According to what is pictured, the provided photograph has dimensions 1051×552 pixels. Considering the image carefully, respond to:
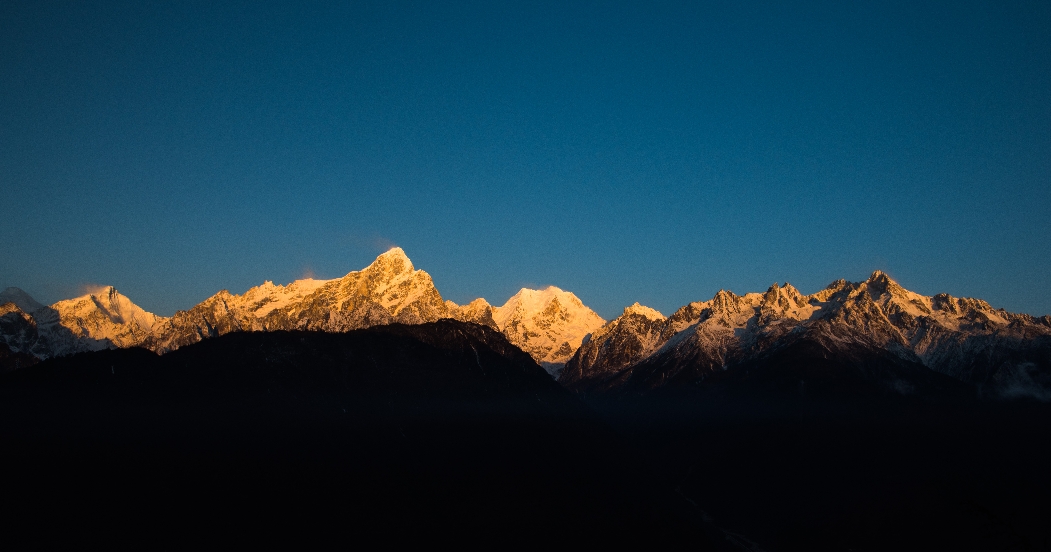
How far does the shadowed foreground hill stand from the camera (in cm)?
13162

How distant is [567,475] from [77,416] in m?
112

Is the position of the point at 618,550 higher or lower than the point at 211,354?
lower

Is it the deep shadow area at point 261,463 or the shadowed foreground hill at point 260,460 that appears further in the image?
the shadowed foreground hill at point 260,460

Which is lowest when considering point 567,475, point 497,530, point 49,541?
point 49,541

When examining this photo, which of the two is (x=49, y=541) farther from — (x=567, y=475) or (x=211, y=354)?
(x=567, y=475)

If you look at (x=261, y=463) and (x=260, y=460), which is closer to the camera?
(x=261, y=463)

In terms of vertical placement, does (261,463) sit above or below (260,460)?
below

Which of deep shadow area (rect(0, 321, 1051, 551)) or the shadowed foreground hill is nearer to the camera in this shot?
deep shadow area (rect(0, 321, 1051, 551))

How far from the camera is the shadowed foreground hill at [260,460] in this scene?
132 meters

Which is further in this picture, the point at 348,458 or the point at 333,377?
the point at 333,377

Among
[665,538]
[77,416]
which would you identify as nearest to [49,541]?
[77,416]

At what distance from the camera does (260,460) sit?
498 feet

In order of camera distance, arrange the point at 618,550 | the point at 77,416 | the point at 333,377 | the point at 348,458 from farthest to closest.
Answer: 1. the point at 333,377
2. the point at 618,550
3. the point at 348,458
4. the point at 77,416

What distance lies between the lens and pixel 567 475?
654ft
